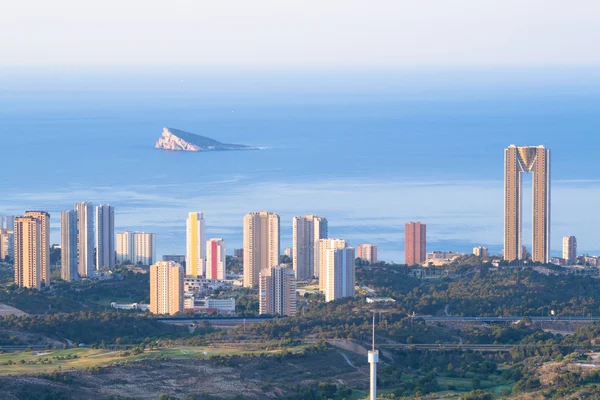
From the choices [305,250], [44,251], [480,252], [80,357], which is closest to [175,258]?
[305,250]

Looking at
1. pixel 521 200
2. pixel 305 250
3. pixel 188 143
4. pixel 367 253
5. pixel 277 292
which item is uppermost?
pixel 188 143

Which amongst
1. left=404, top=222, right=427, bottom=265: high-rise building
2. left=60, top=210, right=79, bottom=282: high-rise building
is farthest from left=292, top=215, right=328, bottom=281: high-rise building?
left=60, top=210, right=79, bottom=282: high-rise building

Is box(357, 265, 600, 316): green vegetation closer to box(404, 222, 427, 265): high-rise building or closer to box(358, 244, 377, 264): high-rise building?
box(358, 244, 377, 264): high-rise building

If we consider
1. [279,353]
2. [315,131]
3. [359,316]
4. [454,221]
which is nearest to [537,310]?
[359,316]

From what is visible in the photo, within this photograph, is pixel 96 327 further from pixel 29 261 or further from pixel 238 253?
pixel 238 253

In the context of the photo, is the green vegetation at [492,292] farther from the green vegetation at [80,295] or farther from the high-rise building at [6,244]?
the high-rise building at [6,244]

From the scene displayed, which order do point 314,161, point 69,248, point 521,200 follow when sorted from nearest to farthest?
point 69,248 → point 521,200 → point 314,161

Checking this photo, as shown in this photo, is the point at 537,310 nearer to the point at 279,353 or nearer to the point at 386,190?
the point at 279,353
